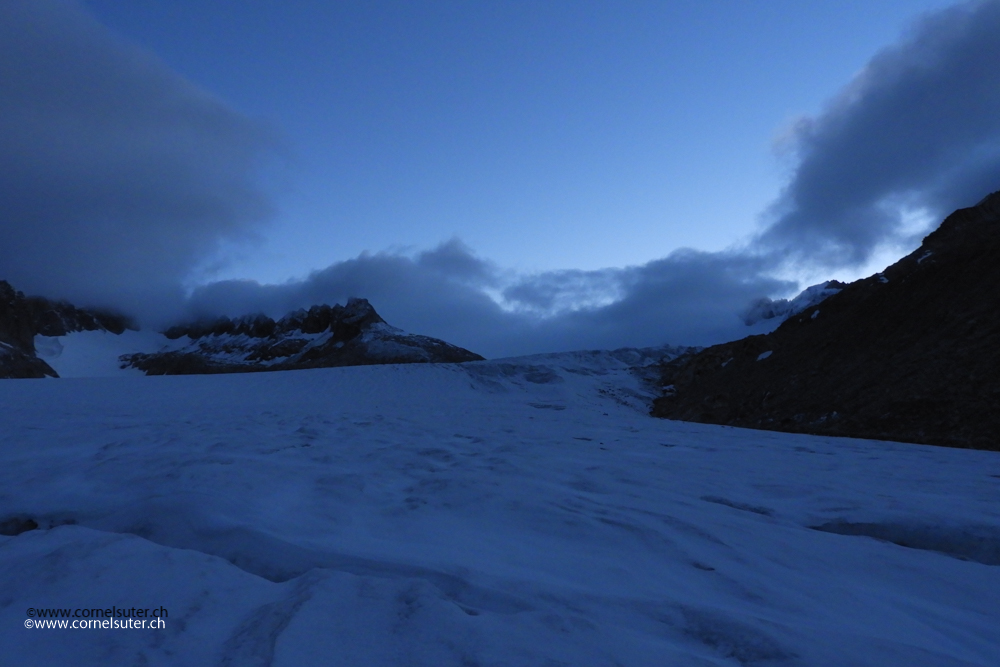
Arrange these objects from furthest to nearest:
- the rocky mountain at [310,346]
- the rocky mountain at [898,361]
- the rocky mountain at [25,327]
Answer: the rocky mountain at [310,346]
the rocky mountain at [25,327]
the rocky mountain at [898,361]

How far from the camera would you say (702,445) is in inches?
288

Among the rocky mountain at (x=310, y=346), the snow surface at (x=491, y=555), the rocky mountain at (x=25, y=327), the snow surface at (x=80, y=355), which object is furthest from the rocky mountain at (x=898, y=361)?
the snow surface at (x=80, y=355)

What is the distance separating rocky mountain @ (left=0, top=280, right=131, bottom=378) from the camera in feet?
261

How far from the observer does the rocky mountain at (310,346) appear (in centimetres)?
9094

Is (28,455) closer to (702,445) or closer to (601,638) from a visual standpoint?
(601,638)

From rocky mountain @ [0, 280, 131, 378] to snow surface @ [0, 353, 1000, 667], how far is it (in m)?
89.1

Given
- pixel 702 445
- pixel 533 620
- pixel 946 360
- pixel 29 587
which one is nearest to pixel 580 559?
pixel 533 620

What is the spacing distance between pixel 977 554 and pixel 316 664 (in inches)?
141

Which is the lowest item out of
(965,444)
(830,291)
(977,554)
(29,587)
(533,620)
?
(29,587)

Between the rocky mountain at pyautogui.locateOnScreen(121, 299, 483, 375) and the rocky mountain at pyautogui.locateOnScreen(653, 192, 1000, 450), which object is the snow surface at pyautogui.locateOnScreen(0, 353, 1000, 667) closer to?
the rocky mountain at pyautogui.locateOnScreen(653, 192, 1000, 450)

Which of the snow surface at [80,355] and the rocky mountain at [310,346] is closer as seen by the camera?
the rocky mountain at [310,346]

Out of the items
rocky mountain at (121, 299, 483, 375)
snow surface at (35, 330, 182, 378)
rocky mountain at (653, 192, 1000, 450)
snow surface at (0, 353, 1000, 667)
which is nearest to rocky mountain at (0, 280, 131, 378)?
snow surface at (35, 330, 182, 378)

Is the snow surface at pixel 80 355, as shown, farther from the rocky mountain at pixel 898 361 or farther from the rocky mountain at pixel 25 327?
the rocky mountain at pixel 898 361

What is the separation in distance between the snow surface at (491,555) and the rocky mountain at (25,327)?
292ft
